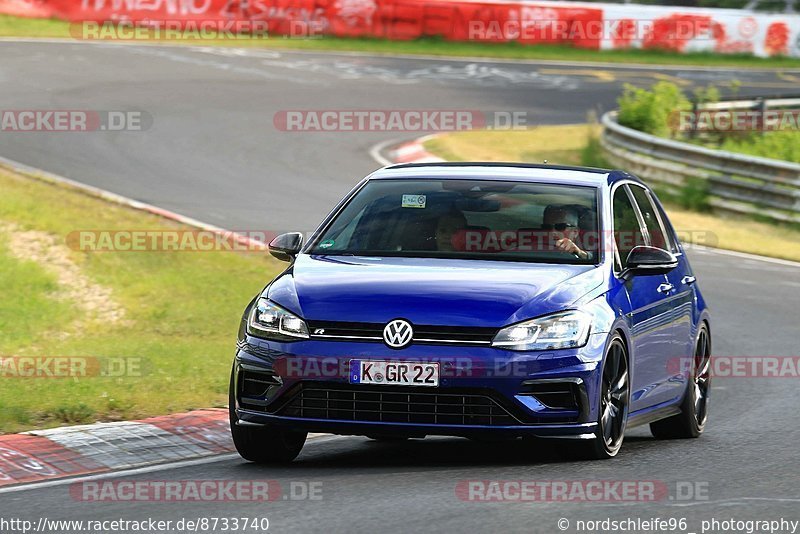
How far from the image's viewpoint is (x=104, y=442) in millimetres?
8820

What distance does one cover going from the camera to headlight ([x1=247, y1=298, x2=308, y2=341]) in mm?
7859

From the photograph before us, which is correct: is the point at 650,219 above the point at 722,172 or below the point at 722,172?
above

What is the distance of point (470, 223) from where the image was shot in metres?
8.90

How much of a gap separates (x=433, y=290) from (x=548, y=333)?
2.00 feet

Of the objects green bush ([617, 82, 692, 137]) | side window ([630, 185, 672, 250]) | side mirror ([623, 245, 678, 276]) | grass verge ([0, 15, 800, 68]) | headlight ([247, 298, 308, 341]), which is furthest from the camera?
grass verge ([0, 15, 800, 68])

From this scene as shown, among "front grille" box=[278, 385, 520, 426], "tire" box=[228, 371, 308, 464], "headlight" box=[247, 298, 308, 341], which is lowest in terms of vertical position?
"tire" box=[228, 371, 308, 464]

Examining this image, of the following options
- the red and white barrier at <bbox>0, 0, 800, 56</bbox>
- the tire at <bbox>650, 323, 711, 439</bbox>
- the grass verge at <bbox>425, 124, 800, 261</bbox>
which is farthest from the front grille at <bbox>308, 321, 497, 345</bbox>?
the red and white barrier at <bbox>0, 0, 800, 56</bbox>

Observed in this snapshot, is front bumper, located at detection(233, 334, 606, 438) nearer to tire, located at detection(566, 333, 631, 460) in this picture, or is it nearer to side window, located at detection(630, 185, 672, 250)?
tire, located at detection(566, 333, 631, 460)

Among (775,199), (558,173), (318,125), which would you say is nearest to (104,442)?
(558,173)

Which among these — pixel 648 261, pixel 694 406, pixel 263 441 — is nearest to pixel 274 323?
pixel 263 441

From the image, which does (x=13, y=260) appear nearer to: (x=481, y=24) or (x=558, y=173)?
(x=558, y=173)

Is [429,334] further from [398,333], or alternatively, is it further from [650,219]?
[650,219]

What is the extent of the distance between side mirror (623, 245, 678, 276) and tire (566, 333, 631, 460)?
54 centimetres

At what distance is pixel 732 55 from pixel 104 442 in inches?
1521
